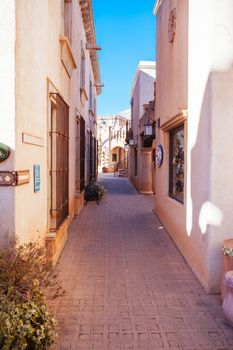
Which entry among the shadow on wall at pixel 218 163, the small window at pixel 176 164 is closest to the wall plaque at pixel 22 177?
the shadow on wall at pixel 218 163

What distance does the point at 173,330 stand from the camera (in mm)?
3387

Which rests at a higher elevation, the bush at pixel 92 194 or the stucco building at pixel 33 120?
the stucco building at pixel 33 120

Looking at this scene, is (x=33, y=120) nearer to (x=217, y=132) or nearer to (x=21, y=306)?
(x=21, y=306)

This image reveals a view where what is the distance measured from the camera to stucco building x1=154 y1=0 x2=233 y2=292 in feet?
14.3

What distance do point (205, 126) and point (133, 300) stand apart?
8.56ft

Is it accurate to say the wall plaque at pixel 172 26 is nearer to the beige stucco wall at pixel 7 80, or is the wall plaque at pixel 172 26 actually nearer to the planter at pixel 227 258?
the beige stucco wall at pixel 7 80

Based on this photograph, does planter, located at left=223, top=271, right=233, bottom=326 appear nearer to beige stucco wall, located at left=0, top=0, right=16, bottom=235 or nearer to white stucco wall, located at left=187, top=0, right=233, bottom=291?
white stucco wall, located at left=187, top=0, right=233, bottom=291

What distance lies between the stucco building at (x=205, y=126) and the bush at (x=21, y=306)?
2.38m

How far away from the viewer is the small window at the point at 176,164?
6671mm

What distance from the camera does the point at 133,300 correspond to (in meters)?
4.12

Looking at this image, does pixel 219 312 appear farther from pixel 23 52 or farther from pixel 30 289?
pixel 23 52

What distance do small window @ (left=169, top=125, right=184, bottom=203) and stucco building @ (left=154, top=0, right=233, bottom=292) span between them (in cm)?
49

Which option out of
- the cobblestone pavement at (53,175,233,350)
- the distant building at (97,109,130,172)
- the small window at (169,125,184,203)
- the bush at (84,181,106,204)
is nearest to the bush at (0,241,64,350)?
the cobblestone pavement at (53,175,233,350)

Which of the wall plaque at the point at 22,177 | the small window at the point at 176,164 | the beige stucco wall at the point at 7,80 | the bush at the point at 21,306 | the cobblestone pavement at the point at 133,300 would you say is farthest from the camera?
the small window at the point at 176,164
